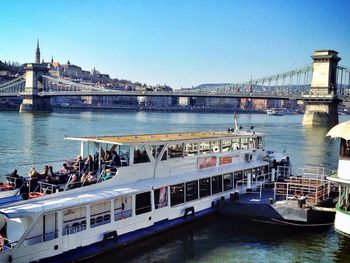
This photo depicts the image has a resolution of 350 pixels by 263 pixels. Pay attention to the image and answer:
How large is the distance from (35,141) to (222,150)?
22.0 m

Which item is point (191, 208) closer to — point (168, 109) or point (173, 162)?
point (173, 162)

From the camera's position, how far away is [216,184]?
43.5 feet

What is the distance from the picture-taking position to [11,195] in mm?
9602

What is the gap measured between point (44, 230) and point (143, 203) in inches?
105

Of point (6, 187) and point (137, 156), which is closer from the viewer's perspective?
point (6, 187)

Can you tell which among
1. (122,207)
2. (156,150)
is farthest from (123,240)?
(156,150)

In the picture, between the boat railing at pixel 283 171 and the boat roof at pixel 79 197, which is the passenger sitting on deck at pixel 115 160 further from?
the boat railing at pixel 283 171

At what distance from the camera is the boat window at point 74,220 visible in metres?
9.15

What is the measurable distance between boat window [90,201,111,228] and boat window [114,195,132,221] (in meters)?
0.22

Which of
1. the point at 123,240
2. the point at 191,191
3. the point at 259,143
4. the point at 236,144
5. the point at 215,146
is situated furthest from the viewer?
Answer: the point at 259,143

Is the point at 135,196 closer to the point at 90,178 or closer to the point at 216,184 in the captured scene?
the point at 90,178

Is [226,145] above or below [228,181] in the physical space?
above

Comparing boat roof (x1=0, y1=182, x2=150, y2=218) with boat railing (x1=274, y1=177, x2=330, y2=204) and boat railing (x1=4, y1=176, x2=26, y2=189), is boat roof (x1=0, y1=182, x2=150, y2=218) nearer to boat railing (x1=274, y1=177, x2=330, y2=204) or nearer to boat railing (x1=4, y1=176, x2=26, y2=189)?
boat railing (x1=4, y1=176, x2=26, y2=189)

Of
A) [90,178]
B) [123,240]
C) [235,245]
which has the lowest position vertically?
[235,245]
